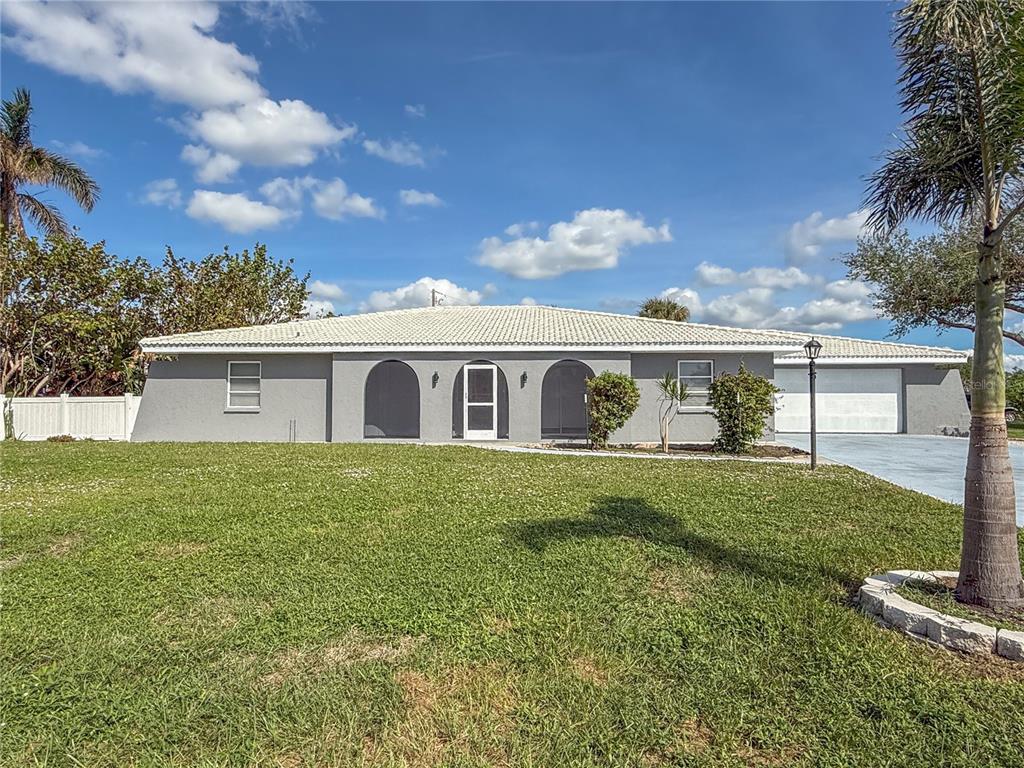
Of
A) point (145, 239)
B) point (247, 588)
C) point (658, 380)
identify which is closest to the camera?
point (247, 588)

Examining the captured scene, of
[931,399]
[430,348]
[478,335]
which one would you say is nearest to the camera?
[430,348]

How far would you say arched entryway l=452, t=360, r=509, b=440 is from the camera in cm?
1977

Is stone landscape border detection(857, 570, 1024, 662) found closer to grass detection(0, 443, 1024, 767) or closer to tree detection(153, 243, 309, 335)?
grass detection(0, 443, 1024, 767)

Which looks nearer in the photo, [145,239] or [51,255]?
[51,255]

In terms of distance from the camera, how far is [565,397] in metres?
24.1

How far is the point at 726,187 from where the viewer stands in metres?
19.8

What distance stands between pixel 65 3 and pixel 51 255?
10715mm

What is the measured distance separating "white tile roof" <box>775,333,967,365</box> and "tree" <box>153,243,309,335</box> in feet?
84.2

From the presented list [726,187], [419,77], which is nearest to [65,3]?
[419,77]

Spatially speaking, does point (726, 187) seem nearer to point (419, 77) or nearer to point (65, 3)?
point (419, 77)

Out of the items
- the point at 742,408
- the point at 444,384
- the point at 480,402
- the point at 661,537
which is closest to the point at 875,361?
the point at 742,408

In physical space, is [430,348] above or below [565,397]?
above

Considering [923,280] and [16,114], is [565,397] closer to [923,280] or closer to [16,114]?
[923,280]

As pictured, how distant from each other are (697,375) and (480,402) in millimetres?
7199
